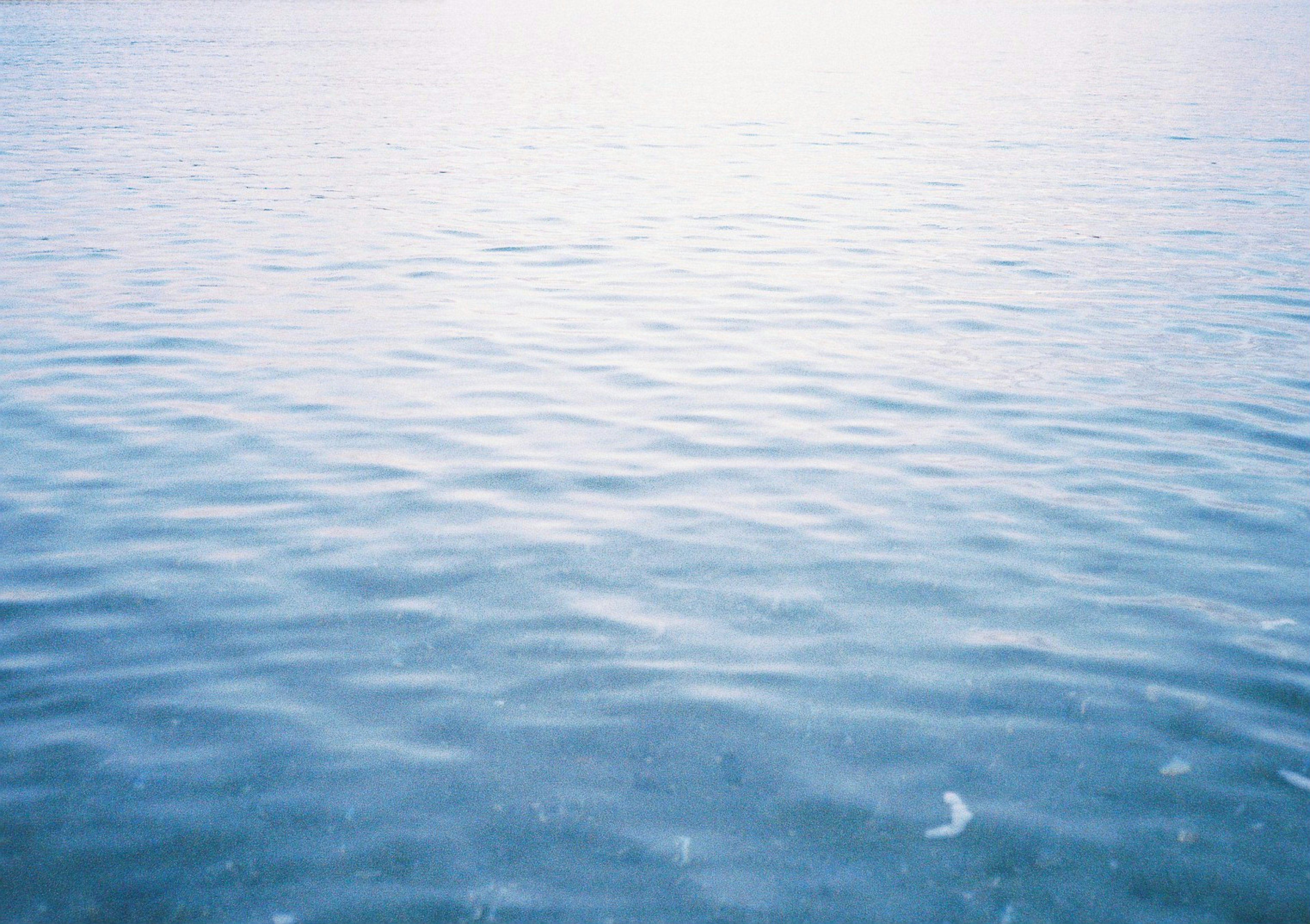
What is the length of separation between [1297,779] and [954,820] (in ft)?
5.97

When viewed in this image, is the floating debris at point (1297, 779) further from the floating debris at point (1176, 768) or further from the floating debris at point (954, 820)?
the floating debris at point (954, 820)

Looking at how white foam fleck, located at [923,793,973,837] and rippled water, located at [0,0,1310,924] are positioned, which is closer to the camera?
rippled water, located at [0,0,1310,924]

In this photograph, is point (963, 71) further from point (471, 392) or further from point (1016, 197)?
point (471, 392)

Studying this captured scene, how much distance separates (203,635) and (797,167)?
24.4 meters

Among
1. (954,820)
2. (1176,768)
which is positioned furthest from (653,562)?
(1176,768)

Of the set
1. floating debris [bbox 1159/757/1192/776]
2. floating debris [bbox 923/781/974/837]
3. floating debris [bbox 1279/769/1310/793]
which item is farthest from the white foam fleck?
floating debris [bbox 1279/769/1310/793]

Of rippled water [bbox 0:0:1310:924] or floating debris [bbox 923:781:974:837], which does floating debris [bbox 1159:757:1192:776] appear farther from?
floating debris [bbox 923:781:974:837]

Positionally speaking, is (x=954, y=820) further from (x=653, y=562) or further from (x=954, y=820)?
(x=653, y=562)

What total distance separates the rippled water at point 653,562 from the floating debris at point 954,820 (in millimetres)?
60

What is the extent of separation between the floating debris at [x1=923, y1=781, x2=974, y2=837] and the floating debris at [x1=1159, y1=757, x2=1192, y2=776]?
1.11 meters

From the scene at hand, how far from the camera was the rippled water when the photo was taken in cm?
565

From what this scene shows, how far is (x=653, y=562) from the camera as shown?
8.60 m

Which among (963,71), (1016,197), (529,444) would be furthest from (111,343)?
(963,71)

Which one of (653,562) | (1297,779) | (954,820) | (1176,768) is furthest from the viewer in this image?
(653,562)
